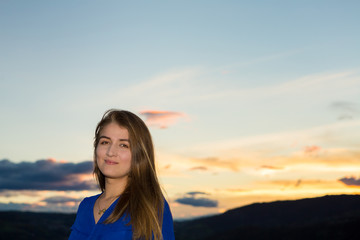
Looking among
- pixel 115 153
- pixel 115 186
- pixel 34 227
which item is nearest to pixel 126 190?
pixel 115 186

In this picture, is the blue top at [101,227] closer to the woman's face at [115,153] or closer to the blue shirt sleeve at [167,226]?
the blue shirt sleeve at [167,226]

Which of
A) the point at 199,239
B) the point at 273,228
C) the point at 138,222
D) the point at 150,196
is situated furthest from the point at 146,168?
the point at 199,239

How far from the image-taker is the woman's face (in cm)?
593

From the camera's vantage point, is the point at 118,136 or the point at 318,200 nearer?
the point at 118,136

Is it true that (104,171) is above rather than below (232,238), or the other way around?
above

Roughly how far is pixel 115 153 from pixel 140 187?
1.98 ft

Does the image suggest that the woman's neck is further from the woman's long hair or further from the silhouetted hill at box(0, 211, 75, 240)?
the silhouetted hill at box(0, 211, 75, 240)

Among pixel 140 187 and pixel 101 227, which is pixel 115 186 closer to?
pixel 140 187

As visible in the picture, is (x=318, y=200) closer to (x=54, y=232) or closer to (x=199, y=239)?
(x=199, y=239)

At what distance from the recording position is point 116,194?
20.2ft

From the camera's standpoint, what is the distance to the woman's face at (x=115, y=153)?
5.93 meters

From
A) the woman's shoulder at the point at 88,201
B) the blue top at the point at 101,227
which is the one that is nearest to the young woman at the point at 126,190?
the blue top at the point at 101,227

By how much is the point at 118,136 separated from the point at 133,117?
0.36 metres

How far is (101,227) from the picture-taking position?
18.8 feet
